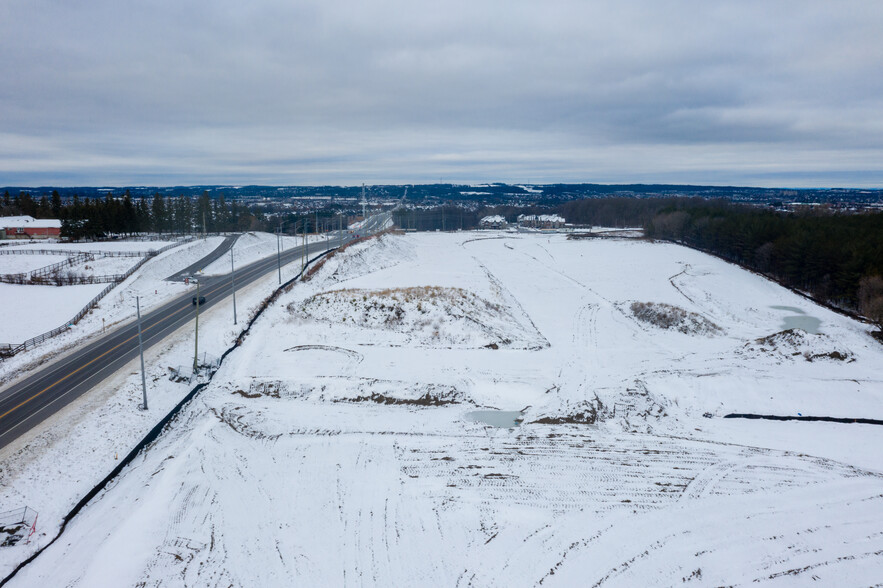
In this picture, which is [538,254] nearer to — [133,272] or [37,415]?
[133,272]

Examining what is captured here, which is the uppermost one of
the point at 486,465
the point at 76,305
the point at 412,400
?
the point at 76,305

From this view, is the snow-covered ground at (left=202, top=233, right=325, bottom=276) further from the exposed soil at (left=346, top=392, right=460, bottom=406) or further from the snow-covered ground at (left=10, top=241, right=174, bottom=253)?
the exposed soil at (left=346, top=392, right=460, bottom=406)

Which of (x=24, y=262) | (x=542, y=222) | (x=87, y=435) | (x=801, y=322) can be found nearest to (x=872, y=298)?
(x=801, y=322)

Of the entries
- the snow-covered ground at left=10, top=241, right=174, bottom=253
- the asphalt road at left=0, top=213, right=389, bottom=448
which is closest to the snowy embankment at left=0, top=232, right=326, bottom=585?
the asphalt road at left=0, top=213, right=389, bottom=448

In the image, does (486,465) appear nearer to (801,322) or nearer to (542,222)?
(801,322)

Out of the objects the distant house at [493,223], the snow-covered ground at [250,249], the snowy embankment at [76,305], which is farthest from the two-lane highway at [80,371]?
the distant house at [493,223]

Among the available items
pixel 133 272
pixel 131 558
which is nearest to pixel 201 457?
pixel 131 558

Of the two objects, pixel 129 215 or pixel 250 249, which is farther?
pixel 129 215
